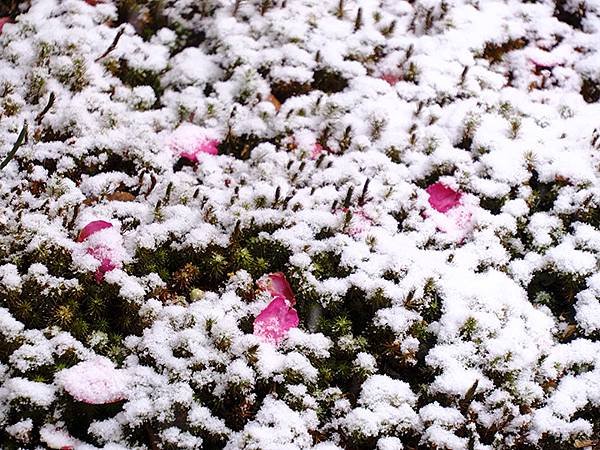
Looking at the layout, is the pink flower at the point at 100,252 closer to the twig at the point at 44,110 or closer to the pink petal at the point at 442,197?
the twig at the point at 44,110

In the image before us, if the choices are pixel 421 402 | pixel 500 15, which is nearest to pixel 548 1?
pixel 500 15

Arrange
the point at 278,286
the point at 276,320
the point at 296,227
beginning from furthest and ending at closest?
the point at 296,227, the point at 278,286, the point at 276,320

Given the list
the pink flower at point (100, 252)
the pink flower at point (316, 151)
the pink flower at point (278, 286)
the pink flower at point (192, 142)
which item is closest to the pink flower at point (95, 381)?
the pink flower at point (100, 252)

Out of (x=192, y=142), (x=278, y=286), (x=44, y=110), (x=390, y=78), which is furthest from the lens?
(x=390, y=78)

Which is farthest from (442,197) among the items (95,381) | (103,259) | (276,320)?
(95,381)

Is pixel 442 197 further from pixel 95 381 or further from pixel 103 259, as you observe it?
pixel 95 381

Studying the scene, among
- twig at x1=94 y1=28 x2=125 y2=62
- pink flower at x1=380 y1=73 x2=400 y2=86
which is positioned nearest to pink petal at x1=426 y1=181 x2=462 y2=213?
pink flower at x1=380 y1=73 x2=400 y2=86
